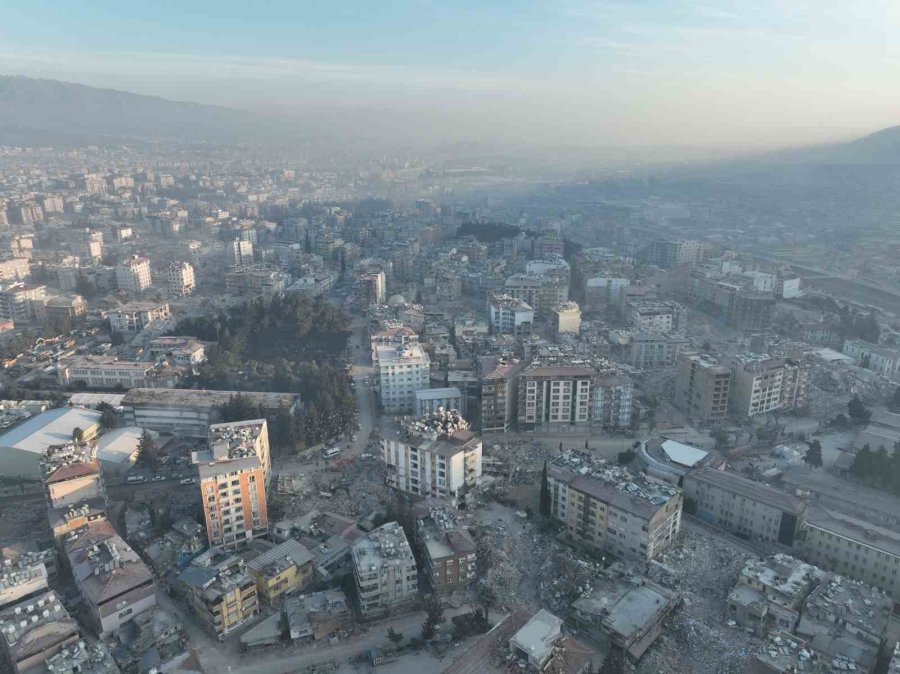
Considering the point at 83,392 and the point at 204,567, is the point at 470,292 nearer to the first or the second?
the point at 83,392

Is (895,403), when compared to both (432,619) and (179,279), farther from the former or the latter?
(179,279)

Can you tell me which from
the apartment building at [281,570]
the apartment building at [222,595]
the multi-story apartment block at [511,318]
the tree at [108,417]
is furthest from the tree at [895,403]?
the tree at [108,417]

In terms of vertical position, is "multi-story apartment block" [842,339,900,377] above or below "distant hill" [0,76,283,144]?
below

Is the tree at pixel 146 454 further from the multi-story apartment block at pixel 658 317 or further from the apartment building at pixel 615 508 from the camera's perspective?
the multi-story apartment block at pixel 658 317

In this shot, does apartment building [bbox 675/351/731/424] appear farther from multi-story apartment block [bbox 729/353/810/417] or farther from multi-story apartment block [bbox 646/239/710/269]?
multi-story apartment block [bbox 646/239/710/269]

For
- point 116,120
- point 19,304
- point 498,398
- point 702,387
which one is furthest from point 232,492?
point 116,120

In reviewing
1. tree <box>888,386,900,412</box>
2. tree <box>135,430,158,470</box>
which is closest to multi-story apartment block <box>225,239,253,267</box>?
Answer: tree <box>135,430,158,470</box>
